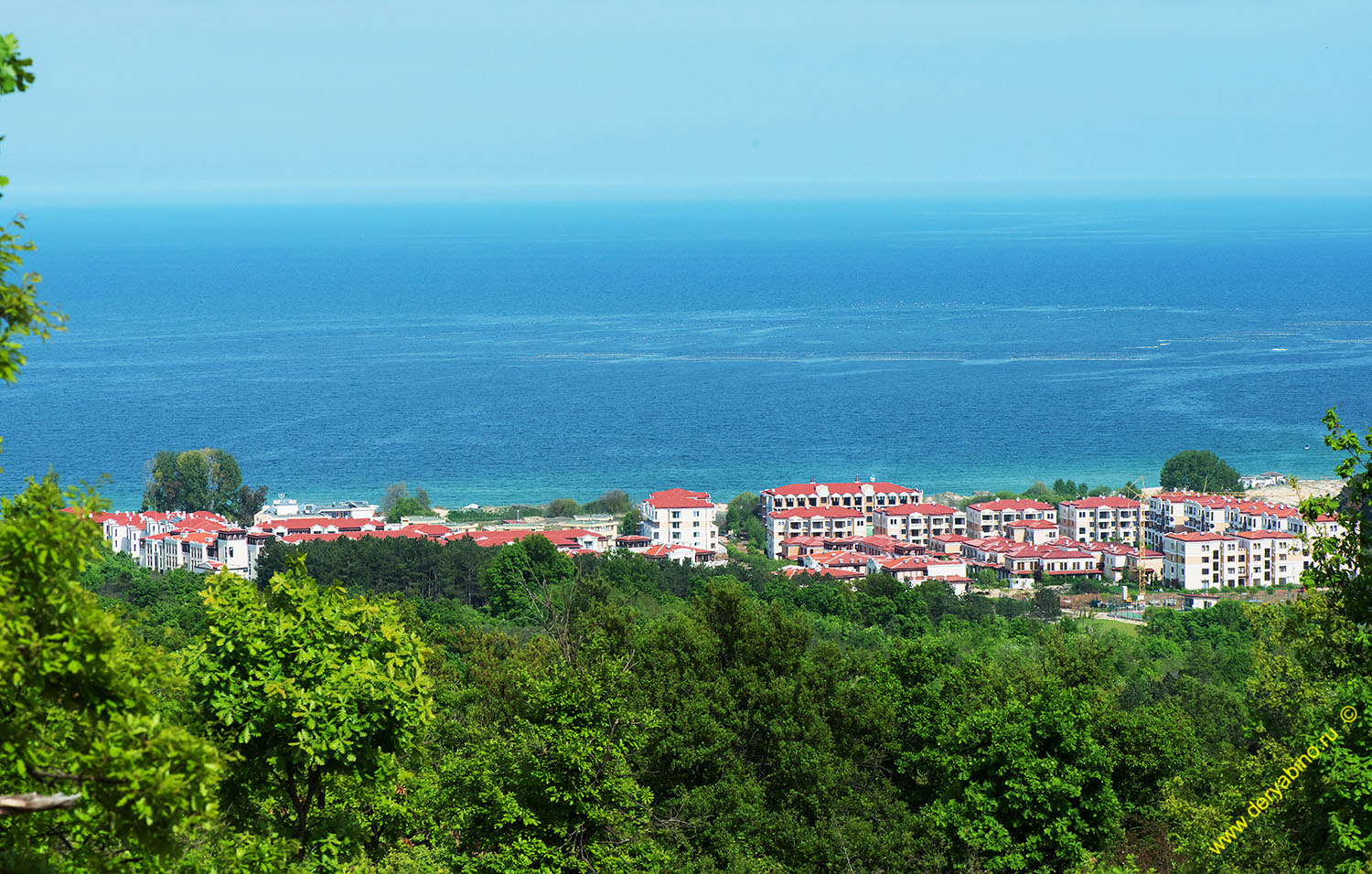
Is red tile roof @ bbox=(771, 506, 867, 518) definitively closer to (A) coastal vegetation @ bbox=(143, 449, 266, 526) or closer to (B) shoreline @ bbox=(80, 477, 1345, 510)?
(B) shoreline @ bbox=(80, 477, 1345, 510)

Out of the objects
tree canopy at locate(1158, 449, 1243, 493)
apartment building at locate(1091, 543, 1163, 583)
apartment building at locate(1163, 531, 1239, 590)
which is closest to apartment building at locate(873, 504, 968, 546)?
apartment building at locate(1091, 543, 1163, 583)

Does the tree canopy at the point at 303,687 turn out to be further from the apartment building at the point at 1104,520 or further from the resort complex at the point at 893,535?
the apartment building at the point at 1104,520

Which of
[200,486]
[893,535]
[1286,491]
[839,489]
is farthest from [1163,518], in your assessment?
[200,486]

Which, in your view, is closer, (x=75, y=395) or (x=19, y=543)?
(x=19, y=543)

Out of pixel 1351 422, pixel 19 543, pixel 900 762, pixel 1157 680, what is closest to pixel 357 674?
pixel 19 543

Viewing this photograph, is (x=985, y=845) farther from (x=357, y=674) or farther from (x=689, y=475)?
(x=689, y=475)

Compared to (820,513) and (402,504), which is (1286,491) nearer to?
(820,513)

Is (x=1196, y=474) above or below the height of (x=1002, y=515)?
above
